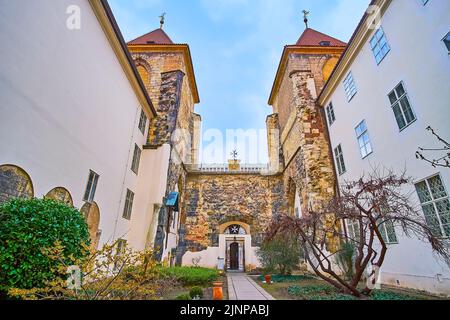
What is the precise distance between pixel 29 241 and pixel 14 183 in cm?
176

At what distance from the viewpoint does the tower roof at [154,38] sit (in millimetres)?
15729

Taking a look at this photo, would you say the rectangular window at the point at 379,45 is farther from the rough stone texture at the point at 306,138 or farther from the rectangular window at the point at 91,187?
the rectangular window at the point at 91,187

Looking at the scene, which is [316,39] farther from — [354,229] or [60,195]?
[60,195]

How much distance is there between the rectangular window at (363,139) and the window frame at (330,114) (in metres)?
2.26

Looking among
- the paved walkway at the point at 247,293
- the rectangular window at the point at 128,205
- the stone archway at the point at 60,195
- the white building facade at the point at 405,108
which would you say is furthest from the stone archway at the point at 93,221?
the white building facade at the point at 405,108

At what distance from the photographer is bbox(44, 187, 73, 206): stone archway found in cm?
529

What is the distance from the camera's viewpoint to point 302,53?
14.3 meters

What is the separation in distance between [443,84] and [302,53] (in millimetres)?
10489

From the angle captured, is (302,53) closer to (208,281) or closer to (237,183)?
(237,183)

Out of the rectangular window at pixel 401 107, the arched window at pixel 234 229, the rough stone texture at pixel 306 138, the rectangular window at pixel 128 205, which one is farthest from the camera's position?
the arched window at pixel 234 229

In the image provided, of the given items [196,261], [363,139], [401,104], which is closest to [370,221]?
[401,104]

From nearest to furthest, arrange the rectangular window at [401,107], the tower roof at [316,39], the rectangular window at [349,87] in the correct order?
the rectangular window at [401,107] → the rectangular window at [349,87] → the tower roof at [316,39]

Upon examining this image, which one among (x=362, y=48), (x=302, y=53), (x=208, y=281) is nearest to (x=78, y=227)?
(x=208, y=281)

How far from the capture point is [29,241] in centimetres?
325
